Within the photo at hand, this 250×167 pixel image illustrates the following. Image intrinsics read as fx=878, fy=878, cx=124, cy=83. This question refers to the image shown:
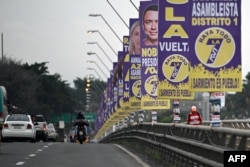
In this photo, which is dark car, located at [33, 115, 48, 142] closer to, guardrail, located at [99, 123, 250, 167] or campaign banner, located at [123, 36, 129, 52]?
campaign banner, located at [123, 36, 129, 52]

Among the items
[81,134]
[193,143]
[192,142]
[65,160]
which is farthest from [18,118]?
[193,143]

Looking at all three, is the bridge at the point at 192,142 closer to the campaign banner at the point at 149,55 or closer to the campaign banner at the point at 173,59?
the campaign banner at the point at 173,59

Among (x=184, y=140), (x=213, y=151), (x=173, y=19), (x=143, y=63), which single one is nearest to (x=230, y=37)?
(x=184, y=140)

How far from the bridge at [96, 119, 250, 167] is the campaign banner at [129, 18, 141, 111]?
11.5 metres

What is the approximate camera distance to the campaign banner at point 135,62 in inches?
1801

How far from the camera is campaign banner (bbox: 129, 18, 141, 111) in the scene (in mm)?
45750

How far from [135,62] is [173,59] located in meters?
15.3

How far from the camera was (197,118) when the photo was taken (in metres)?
27.9

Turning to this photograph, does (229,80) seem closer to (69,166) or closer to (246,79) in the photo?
(69,166)

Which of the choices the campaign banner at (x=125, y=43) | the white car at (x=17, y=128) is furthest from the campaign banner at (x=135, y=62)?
the campaign banner at (x=125, y=43)

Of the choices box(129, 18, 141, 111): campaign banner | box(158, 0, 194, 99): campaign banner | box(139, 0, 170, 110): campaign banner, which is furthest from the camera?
box(129, 18, 141, 111): campaign banner

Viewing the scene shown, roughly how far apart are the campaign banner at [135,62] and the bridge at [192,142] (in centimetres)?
1153

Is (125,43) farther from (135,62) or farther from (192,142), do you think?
(192,142)

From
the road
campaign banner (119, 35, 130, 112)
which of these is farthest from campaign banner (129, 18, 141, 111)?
the road
